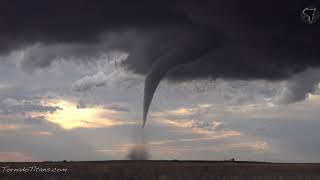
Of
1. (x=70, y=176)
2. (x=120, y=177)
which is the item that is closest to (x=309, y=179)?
(x=120, y=177)

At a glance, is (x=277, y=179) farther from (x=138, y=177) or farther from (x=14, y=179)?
(x=14, y=179)

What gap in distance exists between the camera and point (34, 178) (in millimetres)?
61594

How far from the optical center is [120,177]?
59625 mm

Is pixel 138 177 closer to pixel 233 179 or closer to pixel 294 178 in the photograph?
pixel 233 179

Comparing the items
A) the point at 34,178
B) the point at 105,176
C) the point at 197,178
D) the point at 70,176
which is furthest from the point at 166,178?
the point at 34,178

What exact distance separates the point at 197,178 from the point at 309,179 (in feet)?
41.6

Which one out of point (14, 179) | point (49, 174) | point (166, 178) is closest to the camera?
point (166, 178)

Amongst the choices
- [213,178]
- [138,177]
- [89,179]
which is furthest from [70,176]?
[213,178]

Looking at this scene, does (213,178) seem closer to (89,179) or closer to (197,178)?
(197,178)

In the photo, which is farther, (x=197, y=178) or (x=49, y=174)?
(x=49, y=174)

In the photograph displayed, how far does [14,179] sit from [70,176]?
648 cm

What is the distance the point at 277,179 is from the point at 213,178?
7272 millimetres

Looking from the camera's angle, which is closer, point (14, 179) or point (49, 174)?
point (14, 179)

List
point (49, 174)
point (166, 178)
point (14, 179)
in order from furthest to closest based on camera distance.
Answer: point (49, 174) < point (14, 179) < point (166, 178)
